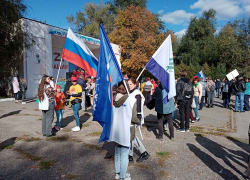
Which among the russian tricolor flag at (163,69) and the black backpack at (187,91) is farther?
the black backpack at (187,91)

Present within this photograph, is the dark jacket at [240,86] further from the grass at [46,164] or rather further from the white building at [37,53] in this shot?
the white building at [37,53]

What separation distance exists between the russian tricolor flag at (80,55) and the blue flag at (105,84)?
46.7 inches

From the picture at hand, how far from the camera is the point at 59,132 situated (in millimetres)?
7020

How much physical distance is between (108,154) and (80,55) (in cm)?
252

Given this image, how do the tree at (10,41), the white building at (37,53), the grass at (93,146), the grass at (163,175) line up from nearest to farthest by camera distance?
the grass at (163,175), the grass at (93,146), the tree at (10,41), the white building at (37,53)

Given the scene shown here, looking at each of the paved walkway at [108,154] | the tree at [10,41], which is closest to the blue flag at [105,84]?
the paved walkway at [108,154]

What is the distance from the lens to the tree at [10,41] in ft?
47.5

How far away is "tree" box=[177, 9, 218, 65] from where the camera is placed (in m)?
45.9

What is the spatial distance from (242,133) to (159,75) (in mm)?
3932

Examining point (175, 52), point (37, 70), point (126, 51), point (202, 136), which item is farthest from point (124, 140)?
point (175, 52)

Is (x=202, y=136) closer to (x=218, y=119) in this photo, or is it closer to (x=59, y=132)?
(x=218, y=119)

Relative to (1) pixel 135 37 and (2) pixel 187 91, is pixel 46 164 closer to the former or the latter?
(2) pixel 187 91

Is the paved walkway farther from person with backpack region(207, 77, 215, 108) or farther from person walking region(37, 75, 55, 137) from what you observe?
person with backpack region(207, 77, 215, 108)

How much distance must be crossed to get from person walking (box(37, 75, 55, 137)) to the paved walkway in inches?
15.3
